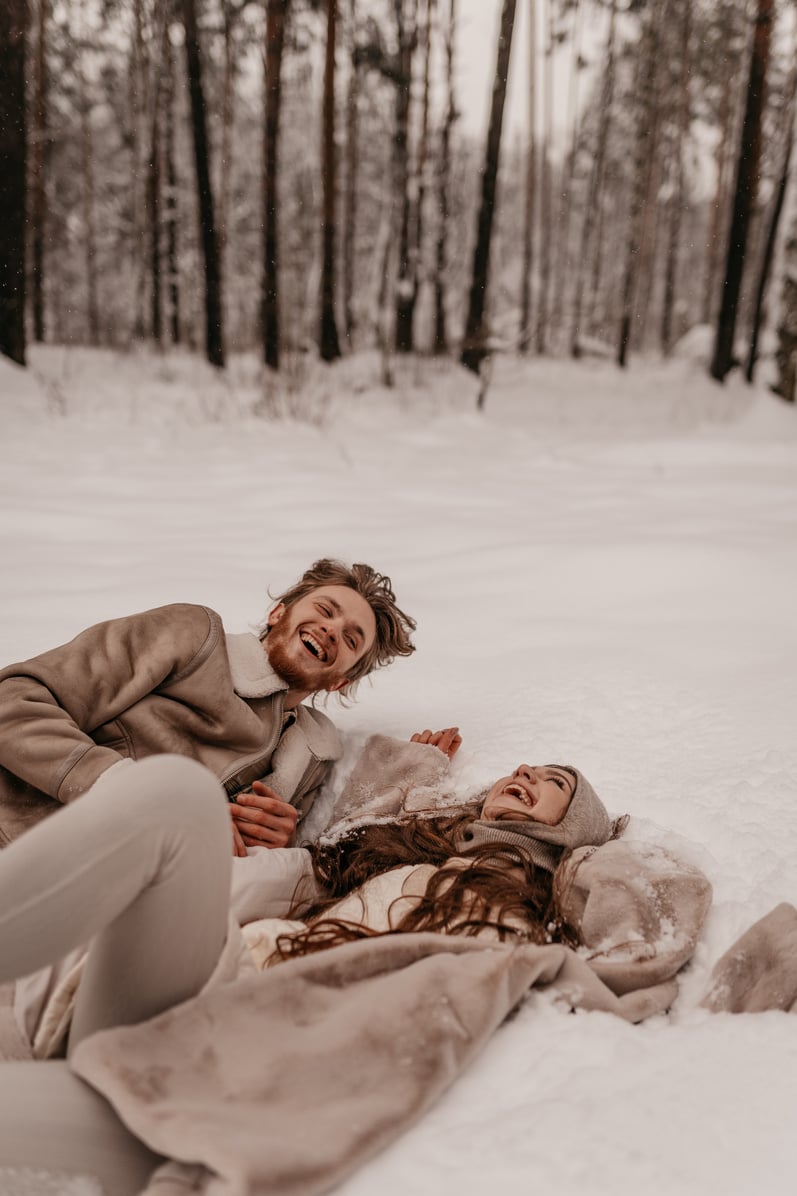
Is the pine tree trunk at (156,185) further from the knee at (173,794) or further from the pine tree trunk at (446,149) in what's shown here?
the knee at (173,794)

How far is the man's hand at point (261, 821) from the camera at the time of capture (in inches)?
96.9

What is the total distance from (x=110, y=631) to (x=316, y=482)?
403 cm

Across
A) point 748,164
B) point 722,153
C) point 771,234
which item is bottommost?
point 771,234

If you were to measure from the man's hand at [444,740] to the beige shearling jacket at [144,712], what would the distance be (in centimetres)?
33

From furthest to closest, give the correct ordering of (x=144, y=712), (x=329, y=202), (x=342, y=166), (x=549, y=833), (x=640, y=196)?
(x=342, y=166) < (x=640, y=196) < (x=329, y=202) < (x=144, y=712) < (x=549, y=833)

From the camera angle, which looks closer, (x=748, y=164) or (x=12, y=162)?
(x=12, y=162)

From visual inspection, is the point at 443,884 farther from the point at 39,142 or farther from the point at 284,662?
the point at 39,142

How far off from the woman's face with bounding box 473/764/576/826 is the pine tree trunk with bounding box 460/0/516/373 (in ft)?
28.6

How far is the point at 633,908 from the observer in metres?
2.10

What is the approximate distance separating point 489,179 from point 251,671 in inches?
419

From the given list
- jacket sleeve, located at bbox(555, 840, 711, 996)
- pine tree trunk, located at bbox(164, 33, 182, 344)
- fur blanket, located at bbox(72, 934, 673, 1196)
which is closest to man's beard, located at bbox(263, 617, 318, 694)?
jacket sleeve, located at bbox(555, 840, 711, 996)

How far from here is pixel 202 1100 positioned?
4.34 ft

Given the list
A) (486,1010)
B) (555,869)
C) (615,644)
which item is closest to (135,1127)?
(486,1010)

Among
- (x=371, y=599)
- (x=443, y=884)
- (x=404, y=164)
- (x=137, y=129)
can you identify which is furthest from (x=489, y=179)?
(x=443, y=884)
